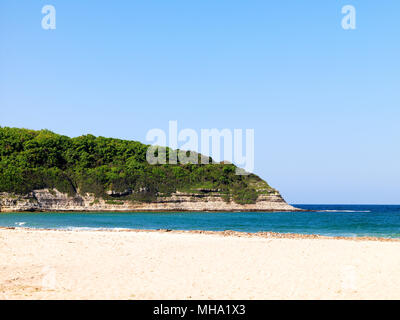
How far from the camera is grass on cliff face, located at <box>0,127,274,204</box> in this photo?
128 metres

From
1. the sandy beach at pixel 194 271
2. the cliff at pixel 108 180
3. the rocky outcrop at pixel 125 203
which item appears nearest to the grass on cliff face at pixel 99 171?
the cliff at pixel 108 180

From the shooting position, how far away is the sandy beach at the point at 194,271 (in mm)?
11977

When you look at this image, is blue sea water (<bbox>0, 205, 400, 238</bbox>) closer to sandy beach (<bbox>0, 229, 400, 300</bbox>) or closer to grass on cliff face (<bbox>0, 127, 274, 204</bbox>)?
sandy beach (<bbox>0, 229, 400, 300</bbox>)

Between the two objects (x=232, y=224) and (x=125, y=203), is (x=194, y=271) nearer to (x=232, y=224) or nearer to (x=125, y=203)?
(x=232, y=224)

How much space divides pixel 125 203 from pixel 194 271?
413 ft

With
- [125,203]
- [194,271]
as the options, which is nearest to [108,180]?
[125,203]

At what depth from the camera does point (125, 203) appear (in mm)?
138875

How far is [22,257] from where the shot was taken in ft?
60.5

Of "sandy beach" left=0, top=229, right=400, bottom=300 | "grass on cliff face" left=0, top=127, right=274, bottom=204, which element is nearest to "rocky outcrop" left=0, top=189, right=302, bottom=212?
"grass on cliff face" left=0, top=127, right=274, bottom=204

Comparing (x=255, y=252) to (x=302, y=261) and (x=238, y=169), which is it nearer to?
(x=302, y=261)
